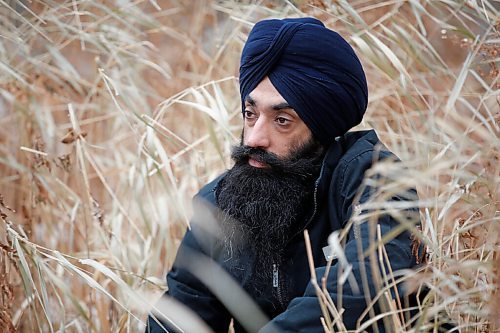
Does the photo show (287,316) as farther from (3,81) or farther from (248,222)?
(3,81)

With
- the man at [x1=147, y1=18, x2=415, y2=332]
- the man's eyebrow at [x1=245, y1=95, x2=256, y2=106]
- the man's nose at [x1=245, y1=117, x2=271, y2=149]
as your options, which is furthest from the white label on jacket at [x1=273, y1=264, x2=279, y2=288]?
the man's eyebrow at [x1=245, y1=95, x2=256, y2=106]

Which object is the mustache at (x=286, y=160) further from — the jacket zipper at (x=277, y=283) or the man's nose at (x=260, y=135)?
the jacket zipper at (x=277, y=283)

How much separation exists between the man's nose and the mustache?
2cm

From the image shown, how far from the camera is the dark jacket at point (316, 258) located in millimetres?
1646

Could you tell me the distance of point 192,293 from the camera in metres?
2.09

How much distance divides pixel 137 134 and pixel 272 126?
403mm

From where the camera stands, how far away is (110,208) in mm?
3078

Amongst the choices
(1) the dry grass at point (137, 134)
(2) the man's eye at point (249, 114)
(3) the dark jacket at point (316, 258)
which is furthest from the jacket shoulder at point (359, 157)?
(2) the man's eye at point (249, 114)

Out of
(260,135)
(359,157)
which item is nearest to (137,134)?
(260,135)

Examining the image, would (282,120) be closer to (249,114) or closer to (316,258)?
(249,114)

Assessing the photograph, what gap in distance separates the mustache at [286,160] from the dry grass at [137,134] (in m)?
0.11

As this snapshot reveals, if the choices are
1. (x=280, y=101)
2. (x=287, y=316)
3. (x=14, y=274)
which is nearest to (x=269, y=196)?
(x=280, y=101)

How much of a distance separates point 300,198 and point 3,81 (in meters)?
1.10

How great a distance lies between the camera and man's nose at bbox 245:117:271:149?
199 cm
